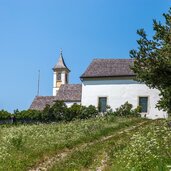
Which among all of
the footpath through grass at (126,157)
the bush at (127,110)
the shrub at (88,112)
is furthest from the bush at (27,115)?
the footpath through grass at (126,157)

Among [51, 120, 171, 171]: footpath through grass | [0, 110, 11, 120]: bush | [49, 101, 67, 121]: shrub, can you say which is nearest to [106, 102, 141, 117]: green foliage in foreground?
[49, 101, 67, 121]: shrub

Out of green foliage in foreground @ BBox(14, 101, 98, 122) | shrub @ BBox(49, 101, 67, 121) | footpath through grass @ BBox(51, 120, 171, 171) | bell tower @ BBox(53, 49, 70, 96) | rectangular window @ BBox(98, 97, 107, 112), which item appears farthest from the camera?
bell tower @ BBox(53, 49, 70, 96)

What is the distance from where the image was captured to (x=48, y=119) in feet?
178

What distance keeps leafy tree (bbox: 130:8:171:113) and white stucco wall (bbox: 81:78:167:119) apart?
1124 inches

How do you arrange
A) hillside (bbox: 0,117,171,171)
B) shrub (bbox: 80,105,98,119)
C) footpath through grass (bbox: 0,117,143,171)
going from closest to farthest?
1. hillside (bbox: 0,117,171,171)
2. footpath through grass (bbox: 0,117,143,171)
3. shrub (bbox: 80,105,98,119)

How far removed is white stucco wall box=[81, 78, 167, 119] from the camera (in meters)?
55.9

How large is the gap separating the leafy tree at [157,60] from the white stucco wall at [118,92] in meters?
28.6

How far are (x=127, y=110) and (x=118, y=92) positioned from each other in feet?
12.8

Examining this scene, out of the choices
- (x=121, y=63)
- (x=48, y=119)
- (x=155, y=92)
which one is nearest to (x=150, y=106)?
(x=155, y=92)

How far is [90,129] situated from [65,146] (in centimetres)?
709

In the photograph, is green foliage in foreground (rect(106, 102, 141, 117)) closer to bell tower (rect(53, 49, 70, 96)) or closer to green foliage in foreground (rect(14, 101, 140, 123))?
green foliage in foreground (rect(14, 101, 140, 123))

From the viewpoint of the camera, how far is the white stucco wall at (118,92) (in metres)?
55.9

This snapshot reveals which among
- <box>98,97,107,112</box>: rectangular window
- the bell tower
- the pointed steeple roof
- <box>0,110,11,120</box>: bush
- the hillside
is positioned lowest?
the hillside

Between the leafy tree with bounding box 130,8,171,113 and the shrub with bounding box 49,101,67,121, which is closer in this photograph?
the leafy tree with bounding box 130,8,171,113
